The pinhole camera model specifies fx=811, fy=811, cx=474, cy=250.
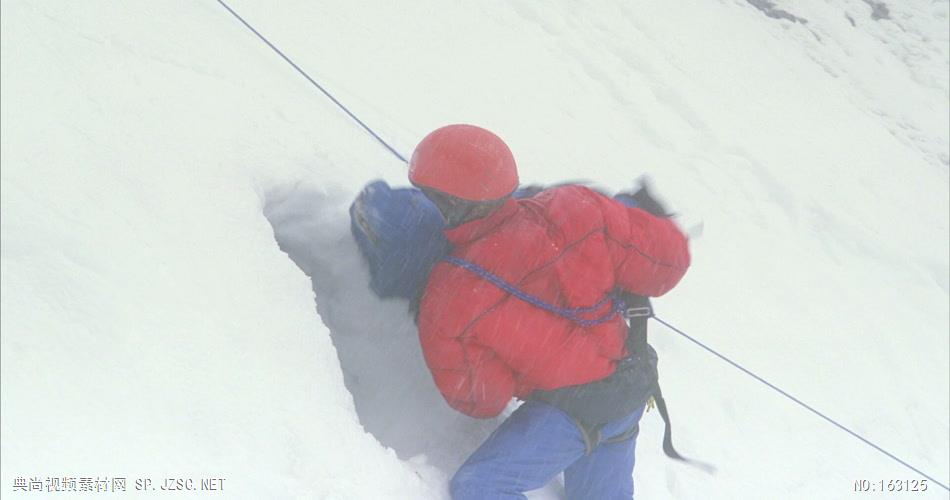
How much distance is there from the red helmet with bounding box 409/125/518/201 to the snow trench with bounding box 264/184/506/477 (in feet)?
1.87

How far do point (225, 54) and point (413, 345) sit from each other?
1.23 m

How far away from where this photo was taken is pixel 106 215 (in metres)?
1.90

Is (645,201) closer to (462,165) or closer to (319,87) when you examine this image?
(462,165)

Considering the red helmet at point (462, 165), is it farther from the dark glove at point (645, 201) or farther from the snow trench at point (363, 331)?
the dark glove at point (645, 201)

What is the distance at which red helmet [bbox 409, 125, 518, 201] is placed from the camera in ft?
7.07

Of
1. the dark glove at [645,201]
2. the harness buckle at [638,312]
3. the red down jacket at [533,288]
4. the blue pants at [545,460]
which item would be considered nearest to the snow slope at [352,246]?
the blue pants at [545,460]

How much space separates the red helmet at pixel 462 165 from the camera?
7.07ft

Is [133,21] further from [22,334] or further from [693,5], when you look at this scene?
[693,5]

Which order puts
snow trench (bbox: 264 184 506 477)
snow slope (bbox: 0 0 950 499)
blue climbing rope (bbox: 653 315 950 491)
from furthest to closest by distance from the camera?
blue climbing rope (bbox: 653 315 950 491)
snow trench (bbox: 264 184 506 477)
snow slope (bbox: 0 0 950 499)

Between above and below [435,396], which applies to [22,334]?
above

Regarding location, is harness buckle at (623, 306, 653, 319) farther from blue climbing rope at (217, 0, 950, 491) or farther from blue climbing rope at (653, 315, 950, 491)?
blue climbing rope at (653, 315, 950, 491)

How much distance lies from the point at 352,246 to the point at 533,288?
68 centimetres

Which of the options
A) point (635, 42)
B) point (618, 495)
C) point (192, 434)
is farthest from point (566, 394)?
point (635, 42)

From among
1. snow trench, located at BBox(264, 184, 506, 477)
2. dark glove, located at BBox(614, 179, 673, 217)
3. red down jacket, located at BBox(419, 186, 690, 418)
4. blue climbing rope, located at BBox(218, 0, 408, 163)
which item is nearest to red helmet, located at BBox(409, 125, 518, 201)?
red down jacket, located at BBox(419, 186, 690, 418)
